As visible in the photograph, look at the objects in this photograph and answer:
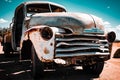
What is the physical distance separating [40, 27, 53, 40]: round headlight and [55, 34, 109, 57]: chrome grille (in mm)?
188

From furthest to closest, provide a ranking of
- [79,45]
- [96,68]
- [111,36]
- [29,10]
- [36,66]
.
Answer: [29,10] → [96,68] → [111,36] → [36,66] → [79,45]

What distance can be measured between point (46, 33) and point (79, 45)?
824mm

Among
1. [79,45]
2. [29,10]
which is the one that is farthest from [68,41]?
[29,10]

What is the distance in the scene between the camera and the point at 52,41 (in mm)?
4723

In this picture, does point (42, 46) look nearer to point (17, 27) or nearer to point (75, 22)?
point (75, 22)

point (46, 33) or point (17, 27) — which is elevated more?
point (17, 27)

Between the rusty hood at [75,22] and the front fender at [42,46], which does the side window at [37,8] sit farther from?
the front fender at [42,46]

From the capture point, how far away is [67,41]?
488 cm

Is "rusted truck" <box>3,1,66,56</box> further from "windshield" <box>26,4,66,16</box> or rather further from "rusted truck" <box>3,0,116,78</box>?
"rusted truck" <box>3,0,116,78</box>

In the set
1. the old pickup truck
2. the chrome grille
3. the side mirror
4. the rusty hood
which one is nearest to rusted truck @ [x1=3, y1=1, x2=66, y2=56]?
the old pickup truck

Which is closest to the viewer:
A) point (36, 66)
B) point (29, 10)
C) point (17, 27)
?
point (36, 66)

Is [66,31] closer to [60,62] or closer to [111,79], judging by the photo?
[60,62]

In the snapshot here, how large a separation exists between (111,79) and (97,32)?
139 cm

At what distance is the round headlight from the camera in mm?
4797
